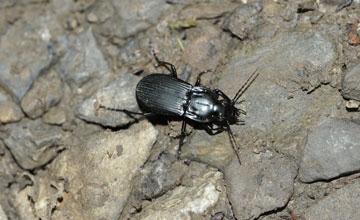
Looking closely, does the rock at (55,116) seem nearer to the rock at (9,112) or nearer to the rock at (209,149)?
the rock at (9,112)

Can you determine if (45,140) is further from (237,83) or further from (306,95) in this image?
(306,95)

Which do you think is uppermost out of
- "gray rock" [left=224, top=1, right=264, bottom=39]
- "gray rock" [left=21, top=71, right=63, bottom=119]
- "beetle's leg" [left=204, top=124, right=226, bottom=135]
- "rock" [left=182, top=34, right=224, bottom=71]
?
"gray rock" [left=224, top=1, right=264, bottom=39]

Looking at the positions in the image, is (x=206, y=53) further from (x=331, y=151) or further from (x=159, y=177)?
(x=331, y=151)

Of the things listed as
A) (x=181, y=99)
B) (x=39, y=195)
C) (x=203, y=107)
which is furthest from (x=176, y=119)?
(x=39, y=195)

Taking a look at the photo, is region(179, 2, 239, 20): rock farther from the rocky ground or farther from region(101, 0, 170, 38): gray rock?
region(101, 0, 170, 38): gray rock

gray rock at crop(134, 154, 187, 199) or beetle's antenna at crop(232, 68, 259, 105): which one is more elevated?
beetle's antenna at crop(232, 68, 259, 105)

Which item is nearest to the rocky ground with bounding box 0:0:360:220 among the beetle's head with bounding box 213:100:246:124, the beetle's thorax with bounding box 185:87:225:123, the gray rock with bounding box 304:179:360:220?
the gray rock with bounding box 304:179:360:220
